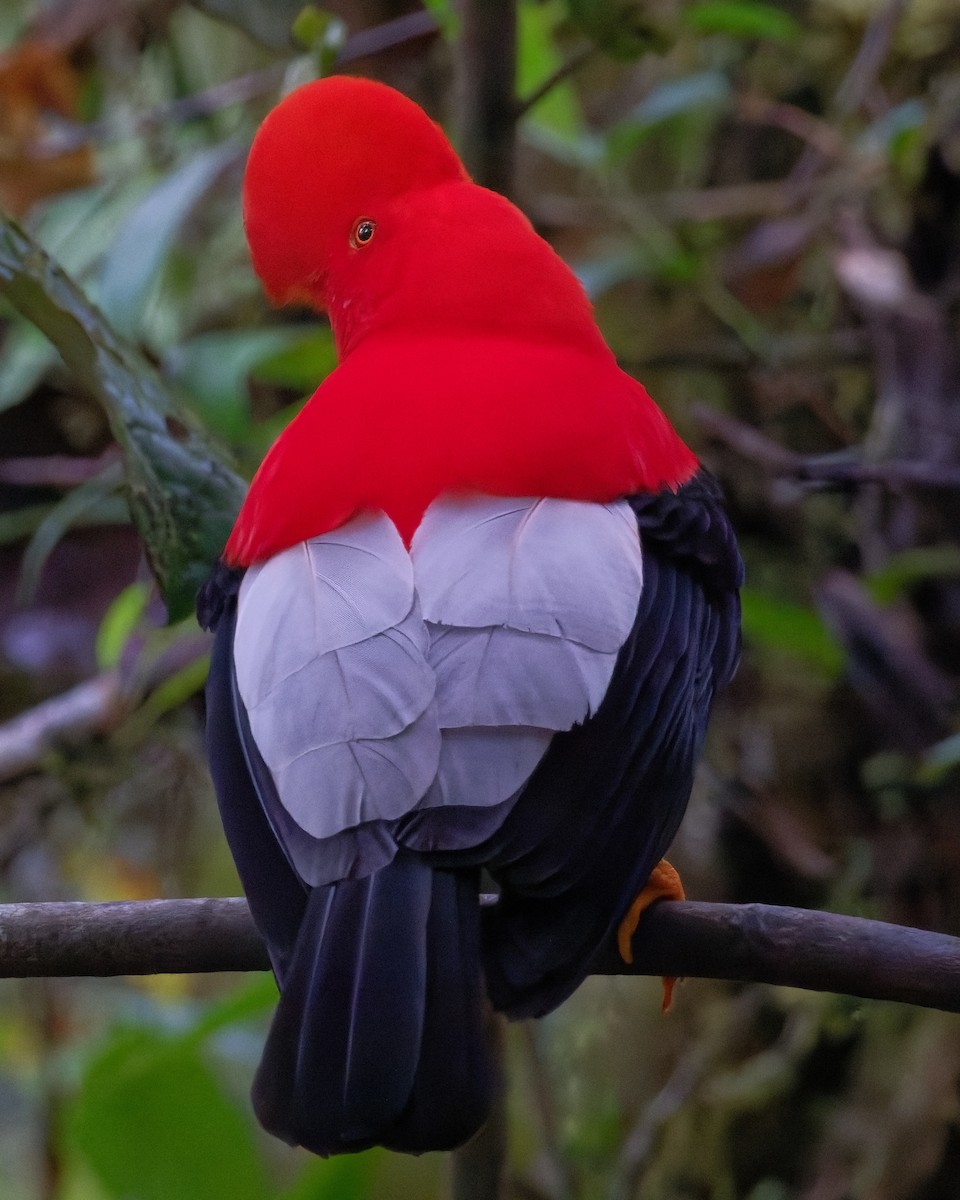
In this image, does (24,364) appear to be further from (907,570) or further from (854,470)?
(907,570)

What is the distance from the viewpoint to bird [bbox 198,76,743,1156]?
3.02 feet

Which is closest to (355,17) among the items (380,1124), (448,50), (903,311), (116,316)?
(448,50)

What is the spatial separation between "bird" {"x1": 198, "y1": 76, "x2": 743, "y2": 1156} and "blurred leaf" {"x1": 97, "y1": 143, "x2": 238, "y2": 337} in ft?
2.13

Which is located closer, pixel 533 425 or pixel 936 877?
pixel 533 425

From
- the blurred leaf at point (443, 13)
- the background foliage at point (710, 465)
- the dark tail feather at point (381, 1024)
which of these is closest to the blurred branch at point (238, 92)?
the background foliage at point (710, 465)

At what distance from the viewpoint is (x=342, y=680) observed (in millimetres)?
1014

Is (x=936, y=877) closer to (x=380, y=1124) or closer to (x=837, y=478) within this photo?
(x=837, y=478)

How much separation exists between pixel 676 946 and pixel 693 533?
1.22ft

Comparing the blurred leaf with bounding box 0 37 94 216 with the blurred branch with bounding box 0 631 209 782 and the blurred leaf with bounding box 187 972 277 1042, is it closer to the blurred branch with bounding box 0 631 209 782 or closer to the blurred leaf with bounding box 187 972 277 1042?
the blurred branch with bounding box 0 631 209 782

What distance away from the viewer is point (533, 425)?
118 cm

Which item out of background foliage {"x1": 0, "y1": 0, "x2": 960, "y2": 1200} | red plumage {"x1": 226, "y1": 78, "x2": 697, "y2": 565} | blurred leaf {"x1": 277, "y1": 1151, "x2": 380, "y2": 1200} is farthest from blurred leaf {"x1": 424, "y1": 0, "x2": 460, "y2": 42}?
blurred leaf {"x1": 277, "y1": 1151, "x2": 380, "y2": 1200}

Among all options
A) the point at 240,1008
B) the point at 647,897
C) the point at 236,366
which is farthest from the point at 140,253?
the point at 647,897

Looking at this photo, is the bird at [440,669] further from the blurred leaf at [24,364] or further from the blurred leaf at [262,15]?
the blurred leaf at [24,364]

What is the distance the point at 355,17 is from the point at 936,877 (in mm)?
1793
